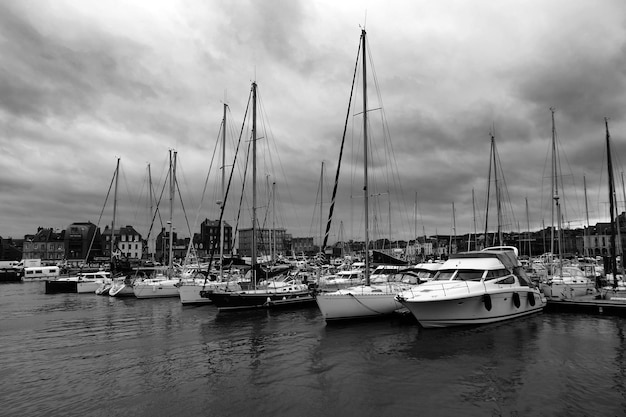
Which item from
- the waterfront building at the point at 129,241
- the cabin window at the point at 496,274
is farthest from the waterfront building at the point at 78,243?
the cabin window at the point at 496,274

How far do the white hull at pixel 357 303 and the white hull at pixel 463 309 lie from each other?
3.26 m

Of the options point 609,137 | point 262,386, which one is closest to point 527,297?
point 609,137

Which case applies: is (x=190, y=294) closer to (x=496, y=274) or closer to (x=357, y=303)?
(x=357, y=303)

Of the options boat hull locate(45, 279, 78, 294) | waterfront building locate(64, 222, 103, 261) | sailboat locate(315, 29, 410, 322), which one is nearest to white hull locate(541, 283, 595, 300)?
sailboat locate(315, 29, 410, 322)

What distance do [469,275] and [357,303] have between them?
720 centimetres

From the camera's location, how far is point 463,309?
72.5ft

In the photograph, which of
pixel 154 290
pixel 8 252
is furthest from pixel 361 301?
pixel 8 252

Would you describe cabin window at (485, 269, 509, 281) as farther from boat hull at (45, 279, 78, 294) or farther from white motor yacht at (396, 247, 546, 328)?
boat hull at (45, 279, 78, 294)

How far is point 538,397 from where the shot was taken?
41.2 feet

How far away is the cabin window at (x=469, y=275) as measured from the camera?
24.0 metres

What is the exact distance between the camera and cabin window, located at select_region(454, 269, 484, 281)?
24.0 m

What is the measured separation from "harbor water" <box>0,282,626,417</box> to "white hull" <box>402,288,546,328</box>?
549mm

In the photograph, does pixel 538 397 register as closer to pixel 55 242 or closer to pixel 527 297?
pixel 527 297

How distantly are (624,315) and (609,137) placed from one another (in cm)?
1588
